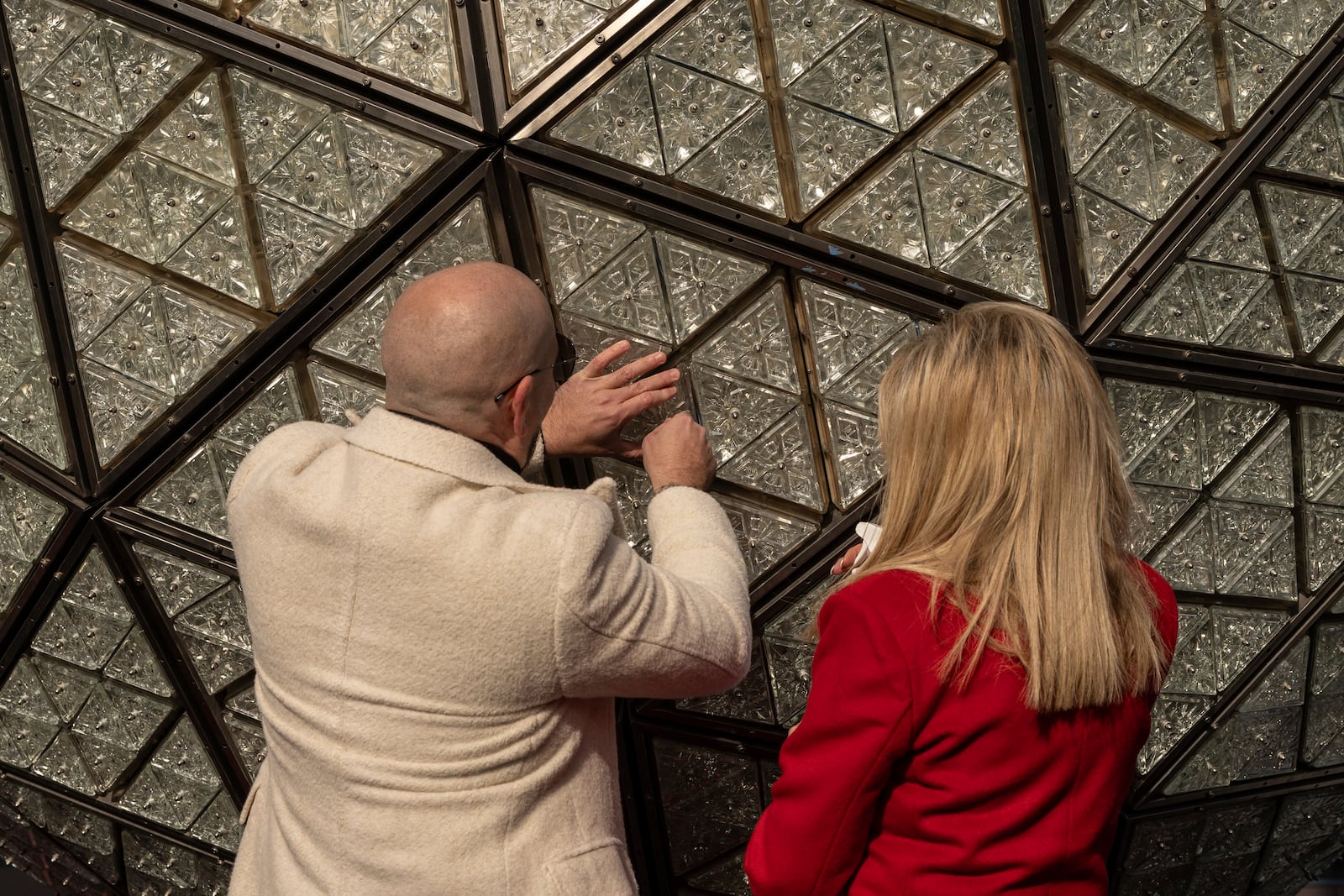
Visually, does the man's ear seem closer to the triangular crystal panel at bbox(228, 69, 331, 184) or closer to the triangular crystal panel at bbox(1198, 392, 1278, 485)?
the triangular crystal panel at bbox(228, 69, 331, 184)

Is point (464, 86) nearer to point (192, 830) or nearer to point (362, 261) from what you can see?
point (362, 261)

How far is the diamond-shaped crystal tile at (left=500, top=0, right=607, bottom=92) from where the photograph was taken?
9.26ft

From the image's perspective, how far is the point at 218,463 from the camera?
3166mm

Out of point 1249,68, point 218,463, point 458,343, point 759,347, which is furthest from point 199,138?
point 1249,68

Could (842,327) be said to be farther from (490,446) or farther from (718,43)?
(490,446)

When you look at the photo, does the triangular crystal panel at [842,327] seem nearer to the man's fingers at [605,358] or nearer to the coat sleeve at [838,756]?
the man's fingers at [605,358]

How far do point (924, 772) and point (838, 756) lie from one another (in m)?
0.14

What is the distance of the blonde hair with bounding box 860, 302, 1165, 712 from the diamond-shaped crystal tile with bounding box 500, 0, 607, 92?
1.11m

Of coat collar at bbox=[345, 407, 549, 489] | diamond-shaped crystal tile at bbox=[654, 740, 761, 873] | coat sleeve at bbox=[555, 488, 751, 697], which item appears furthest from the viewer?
diamond-shaped crystal tile at bbox=[654, 740, 761, 873]

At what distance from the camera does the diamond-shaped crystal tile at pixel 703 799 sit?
133 inches

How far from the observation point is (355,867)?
8.05ft

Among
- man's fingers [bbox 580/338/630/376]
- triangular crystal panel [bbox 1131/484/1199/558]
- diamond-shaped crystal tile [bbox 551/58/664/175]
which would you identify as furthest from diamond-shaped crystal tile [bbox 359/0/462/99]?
triangular crystal panel [bbox 1131/484/1199/558]

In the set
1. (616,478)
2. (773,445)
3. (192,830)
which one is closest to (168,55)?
(616,478)

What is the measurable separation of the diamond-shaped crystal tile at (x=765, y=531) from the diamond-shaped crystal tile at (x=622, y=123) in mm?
819
